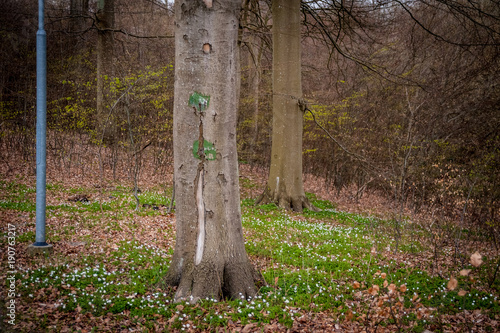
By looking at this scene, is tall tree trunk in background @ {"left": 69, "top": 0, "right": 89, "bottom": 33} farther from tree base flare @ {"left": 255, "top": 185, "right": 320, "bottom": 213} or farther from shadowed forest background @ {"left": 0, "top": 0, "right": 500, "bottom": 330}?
tree base flare @ {"left": 255, "top": 185, "right": 320, "bottom": 213}

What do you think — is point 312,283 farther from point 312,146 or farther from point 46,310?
point 312,146

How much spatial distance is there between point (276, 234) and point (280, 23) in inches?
283

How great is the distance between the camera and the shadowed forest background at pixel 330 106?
11.7 m

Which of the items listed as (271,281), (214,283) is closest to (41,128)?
(214,283)

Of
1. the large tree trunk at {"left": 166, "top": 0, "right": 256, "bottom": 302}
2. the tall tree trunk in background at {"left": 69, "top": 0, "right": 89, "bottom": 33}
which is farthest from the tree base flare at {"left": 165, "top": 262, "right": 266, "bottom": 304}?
the tall tree trunk in background at {"left": 69, "top": 0, "right": 89, "bottom": 33}

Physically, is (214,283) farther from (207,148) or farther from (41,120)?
(41,120)

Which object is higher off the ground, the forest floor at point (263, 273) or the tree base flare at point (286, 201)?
the tree base flare at point (286, 201)

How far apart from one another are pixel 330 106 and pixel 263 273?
1346 centimetres

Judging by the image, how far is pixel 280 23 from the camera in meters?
11.0

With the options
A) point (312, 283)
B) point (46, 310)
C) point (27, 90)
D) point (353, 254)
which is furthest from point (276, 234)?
point (27, 90)

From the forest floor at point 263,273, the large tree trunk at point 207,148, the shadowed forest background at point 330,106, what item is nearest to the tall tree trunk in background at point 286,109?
the shadowed forest background at point 330,106

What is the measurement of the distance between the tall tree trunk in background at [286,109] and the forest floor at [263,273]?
1847 mm

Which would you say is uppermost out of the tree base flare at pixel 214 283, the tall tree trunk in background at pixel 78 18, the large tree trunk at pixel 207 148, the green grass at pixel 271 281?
the tall tree trunk in background at pixel 78 18

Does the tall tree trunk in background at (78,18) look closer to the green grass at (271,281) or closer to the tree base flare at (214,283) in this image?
the green grass at (271,281)
